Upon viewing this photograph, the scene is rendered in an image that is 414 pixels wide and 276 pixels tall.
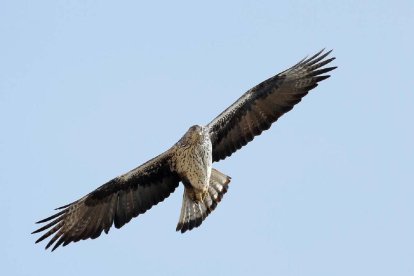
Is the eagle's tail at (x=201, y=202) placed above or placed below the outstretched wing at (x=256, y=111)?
below

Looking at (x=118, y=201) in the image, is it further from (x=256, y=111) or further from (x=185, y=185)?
(x=256, y=111)

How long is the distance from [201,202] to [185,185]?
35 cm

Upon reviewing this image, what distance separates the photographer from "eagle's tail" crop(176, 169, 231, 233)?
22438mm

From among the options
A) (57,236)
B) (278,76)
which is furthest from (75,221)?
(278,76)

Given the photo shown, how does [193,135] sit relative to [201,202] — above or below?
above

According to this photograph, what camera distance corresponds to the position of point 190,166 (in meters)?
22.0

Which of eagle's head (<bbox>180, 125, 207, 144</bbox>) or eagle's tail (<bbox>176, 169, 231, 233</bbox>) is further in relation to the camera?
eagle's tail (<bbox>176, 169, 231, 233</bbox>)

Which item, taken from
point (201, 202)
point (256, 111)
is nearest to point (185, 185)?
point (201, 202)

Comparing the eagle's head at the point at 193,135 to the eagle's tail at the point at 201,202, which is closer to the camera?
the eagle's head at the point at 193,135

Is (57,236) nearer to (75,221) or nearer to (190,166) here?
(75,221)

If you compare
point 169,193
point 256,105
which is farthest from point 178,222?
point 256,105

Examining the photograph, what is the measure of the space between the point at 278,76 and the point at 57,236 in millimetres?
3829

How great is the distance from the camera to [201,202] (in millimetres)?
22531

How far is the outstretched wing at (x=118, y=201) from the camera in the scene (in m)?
22.4
